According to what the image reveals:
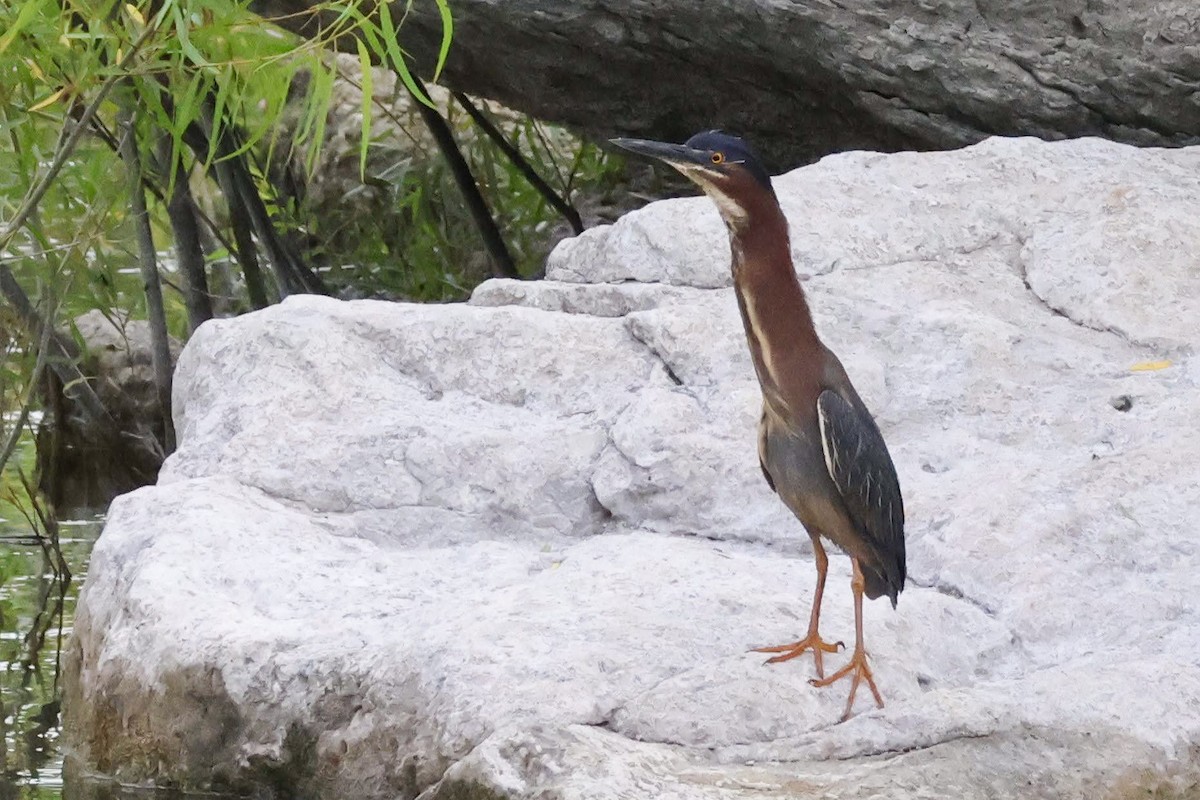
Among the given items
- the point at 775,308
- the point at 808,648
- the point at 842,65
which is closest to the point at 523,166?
the point at 842,65

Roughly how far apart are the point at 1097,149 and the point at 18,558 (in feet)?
10.3

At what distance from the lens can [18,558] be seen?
466 cm

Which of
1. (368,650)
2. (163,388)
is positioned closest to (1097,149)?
(368,650)

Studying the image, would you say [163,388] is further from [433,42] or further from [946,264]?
[946,264]

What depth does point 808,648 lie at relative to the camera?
250 centimetres

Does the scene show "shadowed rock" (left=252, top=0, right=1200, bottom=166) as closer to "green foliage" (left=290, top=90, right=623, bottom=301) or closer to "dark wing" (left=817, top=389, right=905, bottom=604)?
"green foliage" (left=290, top=90, right=623, bottom=301)

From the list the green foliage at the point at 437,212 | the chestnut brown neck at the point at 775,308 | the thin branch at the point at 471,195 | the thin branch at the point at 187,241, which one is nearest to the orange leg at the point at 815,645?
the chestnut brown neck at the point at 775,308

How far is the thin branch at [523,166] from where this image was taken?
5.55 metres

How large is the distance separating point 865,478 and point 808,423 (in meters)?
0.12

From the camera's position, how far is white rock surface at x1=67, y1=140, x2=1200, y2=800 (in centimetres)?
233

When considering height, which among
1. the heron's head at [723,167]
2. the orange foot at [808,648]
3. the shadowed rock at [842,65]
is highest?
the shadowed rock at [842,65]

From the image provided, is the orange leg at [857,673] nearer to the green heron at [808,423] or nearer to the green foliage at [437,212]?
the green heron at [808,423]

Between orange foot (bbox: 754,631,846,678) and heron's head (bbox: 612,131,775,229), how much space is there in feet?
2.10

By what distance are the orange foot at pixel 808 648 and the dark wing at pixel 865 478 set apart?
0.14 m
